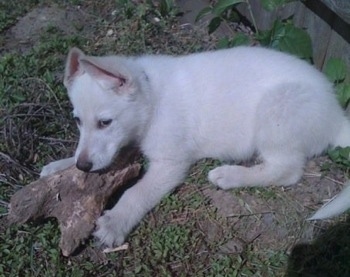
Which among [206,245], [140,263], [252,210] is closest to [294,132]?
[252,210]

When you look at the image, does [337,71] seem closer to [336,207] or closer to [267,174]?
[267,174]

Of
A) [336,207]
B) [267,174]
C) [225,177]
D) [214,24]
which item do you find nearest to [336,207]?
[336,207]

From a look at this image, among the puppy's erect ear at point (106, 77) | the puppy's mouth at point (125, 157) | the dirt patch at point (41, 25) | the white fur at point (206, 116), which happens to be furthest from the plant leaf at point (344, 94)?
the dirt patch at point (41, 25)

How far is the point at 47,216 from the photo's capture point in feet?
12.7

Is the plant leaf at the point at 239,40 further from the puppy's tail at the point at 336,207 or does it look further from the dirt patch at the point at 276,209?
the puppy's tail at the point at 336,207

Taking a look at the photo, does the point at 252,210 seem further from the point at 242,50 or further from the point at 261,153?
the point at 242,50

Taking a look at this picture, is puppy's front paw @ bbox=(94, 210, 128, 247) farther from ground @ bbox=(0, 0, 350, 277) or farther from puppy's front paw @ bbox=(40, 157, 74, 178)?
puppy's front paw @ bbox=(40, 157, 74, 178)

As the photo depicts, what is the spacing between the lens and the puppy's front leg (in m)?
3.90

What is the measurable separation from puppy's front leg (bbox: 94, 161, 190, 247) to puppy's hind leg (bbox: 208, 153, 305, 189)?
0.25 meters

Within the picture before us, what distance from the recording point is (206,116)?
423cm

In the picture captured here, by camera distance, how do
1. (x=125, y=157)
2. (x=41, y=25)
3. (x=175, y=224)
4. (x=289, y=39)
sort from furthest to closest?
(x=41, y=25) → (x=289, y=39) → (x=125, y=157) → (x=175, y=224)

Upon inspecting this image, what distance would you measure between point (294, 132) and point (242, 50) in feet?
2.27

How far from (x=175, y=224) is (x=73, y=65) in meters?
1.18

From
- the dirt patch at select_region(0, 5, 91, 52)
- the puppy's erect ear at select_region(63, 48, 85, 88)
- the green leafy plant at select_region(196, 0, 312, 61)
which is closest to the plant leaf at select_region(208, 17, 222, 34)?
the green leafy plant at select_region(196, 0, 312, 61)
